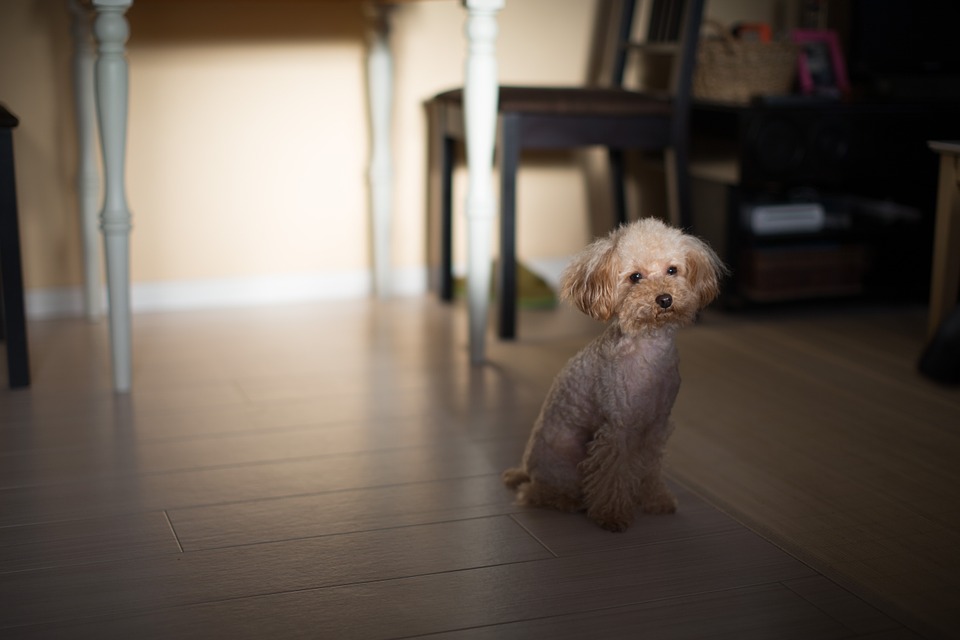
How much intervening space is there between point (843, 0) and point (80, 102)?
85.6 inches

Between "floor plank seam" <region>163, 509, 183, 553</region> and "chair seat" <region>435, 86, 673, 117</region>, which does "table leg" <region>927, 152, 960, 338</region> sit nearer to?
"chair seat" <region>435, 86, 673, 117</region>

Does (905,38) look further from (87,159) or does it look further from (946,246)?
(87,159)

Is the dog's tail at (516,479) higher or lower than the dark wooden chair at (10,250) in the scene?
lower

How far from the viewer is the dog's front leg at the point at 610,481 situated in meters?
1.50

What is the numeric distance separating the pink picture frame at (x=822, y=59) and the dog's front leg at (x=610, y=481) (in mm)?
1779

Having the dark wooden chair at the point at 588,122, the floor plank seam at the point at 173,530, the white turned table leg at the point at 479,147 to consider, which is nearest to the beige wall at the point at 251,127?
the dark wooden chair at the point at 588,122

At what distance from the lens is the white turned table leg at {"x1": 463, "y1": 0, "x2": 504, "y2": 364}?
215cm

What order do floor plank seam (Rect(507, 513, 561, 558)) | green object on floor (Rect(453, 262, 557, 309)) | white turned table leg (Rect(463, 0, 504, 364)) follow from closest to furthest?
floor plank seam (Rect(507, 513, 561, 558)), white turned table leg (Rect(463, 0, 504, 364)), green object on floor (Rect(453, 262, 557, 309))

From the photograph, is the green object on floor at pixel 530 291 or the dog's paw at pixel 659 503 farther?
the green object on floor at pixel 530 291

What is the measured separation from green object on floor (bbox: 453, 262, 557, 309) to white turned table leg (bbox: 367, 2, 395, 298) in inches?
8.1

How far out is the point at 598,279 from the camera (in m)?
1.48

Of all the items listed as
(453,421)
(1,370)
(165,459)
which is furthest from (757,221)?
(1,370)

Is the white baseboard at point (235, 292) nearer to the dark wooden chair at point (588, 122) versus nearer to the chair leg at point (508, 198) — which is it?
the dark wooden chair at point (588, 122)

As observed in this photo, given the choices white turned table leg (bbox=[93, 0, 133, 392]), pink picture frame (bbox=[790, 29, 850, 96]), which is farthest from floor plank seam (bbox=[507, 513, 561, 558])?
pink picture frame (bbox=[790, 29, 850, 96])
